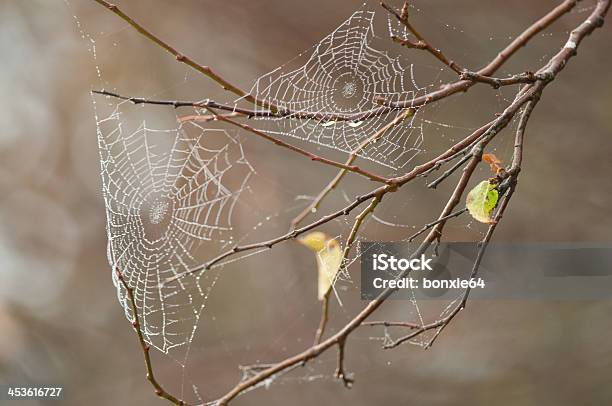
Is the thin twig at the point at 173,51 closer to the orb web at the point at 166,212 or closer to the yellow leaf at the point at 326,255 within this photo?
the yellow leaf at the point at 326,255

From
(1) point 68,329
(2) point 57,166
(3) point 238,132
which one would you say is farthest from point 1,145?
(3) point 238,132

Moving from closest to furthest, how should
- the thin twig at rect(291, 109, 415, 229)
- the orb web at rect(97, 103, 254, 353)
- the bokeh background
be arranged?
the thin twig at rect(291, 109, 415, 229)
the orb web at rect(97, 103, 254, 353)
the bokeh background

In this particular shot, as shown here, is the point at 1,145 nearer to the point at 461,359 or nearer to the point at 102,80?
the point at 102,80

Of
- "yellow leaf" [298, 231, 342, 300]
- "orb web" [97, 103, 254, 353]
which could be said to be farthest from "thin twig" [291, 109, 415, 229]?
"orb web" [97, 103, 254, 353]

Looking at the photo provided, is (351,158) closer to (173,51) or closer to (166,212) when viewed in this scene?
(173,51)

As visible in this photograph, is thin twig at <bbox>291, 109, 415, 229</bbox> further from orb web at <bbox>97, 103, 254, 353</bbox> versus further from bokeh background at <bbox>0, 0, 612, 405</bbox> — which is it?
bokeh background at <bbox>0, 0, 612, 405</bbox>

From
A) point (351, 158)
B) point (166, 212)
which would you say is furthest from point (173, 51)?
point (166, 212)

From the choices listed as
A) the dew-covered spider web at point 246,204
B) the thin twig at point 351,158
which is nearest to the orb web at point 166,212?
the dew-covered spider web at point 246,204
